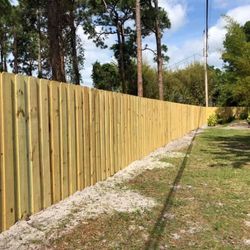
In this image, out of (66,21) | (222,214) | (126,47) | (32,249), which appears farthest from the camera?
(126,47)

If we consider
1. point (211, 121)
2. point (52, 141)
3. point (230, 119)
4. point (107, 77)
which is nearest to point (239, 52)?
point (52, 141)

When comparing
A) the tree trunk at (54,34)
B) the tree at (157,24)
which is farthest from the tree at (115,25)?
the tree trunk at (54,34)

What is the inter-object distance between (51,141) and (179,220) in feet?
5.74

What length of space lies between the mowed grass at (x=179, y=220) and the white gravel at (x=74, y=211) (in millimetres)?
151

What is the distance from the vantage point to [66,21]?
2320cm

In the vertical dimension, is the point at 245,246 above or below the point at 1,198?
below

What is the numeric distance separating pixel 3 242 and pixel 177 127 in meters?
15.1

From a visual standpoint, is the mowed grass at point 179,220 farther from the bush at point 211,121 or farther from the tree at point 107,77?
the tree at point 107,77

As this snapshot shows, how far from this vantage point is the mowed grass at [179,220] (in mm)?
4186

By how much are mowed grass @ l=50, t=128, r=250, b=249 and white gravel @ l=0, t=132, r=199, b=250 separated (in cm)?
15

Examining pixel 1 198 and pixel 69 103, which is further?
pixel 69 103

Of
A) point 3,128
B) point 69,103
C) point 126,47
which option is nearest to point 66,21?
point 126,47

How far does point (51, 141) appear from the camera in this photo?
5.29 meters

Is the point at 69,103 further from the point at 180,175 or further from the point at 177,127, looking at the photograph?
the point at 177,127
